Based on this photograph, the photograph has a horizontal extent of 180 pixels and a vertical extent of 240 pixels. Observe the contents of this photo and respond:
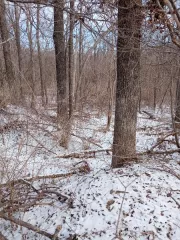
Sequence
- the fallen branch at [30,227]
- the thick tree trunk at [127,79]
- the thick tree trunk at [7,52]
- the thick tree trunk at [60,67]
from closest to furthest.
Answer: the fallen branch at [30,227]
the thick tree trunk at [127,79]
the thick tree trunk at [60,67]
the thick tree trunk at [7,52]

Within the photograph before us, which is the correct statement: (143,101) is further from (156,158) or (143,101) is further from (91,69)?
(156,158)

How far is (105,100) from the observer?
11.8 metres

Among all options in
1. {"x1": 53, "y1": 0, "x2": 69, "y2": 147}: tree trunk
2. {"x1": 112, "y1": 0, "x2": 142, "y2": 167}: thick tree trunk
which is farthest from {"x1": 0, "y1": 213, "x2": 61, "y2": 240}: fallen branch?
{"x1": 53, "y1": 0, "x2": 69, "y2": 147}: tree trunk

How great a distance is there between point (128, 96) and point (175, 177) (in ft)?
4.87

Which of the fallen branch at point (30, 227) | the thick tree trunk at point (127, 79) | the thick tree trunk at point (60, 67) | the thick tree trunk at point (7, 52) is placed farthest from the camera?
the thick tree trunk at point (7, 52)

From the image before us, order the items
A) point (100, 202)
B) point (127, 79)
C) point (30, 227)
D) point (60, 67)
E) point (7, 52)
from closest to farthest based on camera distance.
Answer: point (30, 227)
point (100, 202)
point (127, 79)
point (60, 67)
point (7, 52)

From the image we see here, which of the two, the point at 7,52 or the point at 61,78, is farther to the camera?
the point at 7,52

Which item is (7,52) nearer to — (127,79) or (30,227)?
(127,79)

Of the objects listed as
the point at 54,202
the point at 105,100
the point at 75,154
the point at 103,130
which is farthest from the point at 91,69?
the point at 54,202

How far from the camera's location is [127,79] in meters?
3.61

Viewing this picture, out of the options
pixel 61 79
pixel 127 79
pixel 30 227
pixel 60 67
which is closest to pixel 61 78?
pixel 61 79

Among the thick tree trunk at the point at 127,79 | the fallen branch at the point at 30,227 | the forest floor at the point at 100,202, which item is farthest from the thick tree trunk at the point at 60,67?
the fallen branch at the point at 30,227

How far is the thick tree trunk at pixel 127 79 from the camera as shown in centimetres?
A: 331

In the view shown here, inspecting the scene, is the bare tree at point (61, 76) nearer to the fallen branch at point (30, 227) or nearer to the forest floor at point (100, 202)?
the forest floor at point (100, 202)
